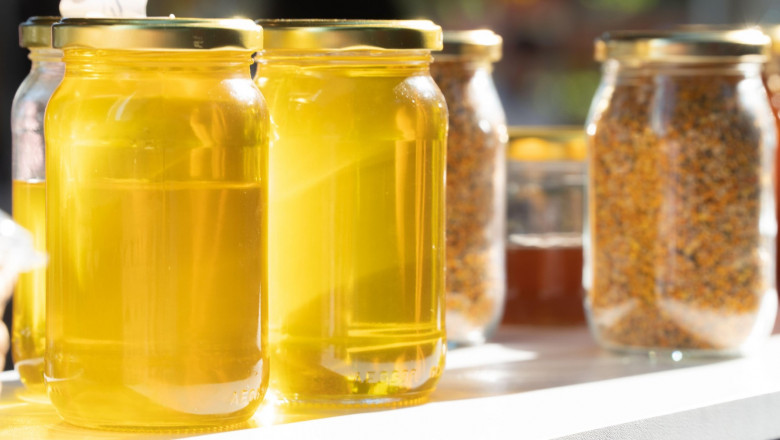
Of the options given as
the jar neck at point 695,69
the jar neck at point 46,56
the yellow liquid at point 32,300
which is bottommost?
the yellow liquid at point 32,300

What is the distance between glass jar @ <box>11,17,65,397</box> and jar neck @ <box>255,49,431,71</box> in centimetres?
15

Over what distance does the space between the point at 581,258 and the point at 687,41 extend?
0.32 metres

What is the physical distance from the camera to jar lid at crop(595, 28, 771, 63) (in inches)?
40.6

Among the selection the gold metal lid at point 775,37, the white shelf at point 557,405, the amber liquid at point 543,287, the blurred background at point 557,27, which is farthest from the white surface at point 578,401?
the blurred background at point 557,27

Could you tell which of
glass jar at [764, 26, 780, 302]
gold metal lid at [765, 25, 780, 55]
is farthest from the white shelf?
gold metal lid at [765, 25, 780, 55]

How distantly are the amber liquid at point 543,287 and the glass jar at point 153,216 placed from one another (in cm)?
58

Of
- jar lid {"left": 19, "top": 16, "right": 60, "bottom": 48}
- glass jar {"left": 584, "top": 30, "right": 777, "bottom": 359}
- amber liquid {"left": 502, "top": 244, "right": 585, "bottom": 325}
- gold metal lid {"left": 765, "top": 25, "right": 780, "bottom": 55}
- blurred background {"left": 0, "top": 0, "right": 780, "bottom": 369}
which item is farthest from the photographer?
blurred background {"left": 0, "top": 0, "right": 780, "bottom": 369}

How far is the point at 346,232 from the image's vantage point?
0.79m

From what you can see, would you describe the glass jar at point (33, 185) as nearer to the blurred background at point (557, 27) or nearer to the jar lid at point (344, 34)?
the jar lid at point (344, 34)

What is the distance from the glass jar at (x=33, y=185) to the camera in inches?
32.9

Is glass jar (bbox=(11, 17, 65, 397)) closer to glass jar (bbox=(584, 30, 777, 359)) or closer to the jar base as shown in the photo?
the jar base

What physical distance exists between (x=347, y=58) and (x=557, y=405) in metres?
0.27

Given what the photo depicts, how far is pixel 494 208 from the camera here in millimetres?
1118

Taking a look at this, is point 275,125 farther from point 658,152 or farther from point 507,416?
point 658,152
